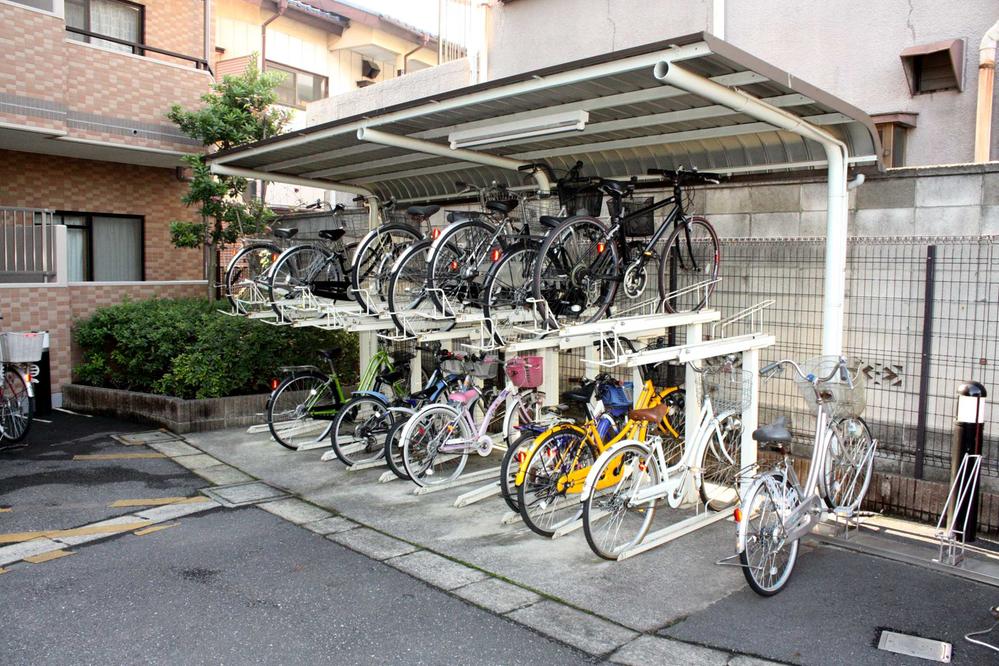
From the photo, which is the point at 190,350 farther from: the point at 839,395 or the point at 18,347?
the point at 839,395

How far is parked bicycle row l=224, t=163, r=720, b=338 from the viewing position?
577 centimetres

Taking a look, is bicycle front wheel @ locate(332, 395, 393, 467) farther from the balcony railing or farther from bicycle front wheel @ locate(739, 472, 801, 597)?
the balcony railing

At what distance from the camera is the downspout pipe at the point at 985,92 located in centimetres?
650

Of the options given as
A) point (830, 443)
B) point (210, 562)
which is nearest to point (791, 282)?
point (830, 443)

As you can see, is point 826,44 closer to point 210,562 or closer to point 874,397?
point 874,397

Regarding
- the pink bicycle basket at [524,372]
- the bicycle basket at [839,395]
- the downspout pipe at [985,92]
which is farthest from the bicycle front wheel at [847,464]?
the downspout pipe at [985,92]

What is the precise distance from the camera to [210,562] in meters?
5.02

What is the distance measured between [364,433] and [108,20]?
31.9 ft

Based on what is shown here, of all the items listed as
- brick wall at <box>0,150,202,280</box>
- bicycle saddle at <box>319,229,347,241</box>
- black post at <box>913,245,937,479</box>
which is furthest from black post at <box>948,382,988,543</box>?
brick wall at <box>0,150,202,280</box>

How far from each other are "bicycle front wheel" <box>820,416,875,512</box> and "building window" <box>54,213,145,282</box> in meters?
11.9

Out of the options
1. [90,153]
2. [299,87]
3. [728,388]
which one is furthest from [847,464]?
[299,87]

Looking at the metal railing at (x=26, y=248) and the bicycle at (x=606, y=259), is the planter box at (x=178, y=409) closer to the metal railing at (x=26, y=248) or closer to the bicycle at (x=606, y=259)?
the metal railing at (x=26, y=248)

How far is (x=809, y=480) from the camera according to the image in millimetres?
4945

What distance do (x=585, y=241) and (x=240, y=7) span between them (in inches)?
578
